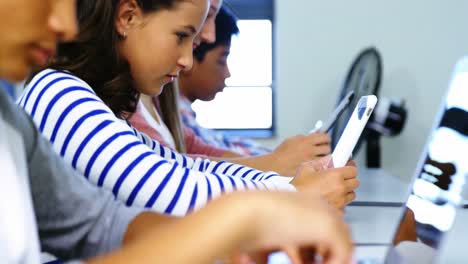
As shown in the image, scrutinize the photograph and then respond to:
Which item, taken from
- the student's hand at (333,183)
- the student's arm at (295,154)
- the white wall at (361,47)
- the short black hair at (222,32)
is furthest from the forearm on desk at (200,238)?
the white wall at (361,47)

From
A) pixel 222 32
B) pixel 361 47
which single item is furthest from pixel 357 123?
pixel 361 47

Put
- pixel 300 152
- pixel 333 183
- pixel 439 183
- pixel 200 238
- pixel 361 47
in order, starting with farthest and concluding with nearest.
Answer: pixel 361 47
pixel 300 152
pixel 333 183
pixel 439 183
pixel 200 238

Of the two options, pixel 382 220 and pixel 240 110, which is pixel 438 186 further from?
pixel 240 110

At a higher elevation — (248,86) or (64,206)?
(64,206)

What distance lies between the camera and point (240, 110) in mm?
3086

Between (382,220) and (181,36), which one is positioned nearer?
(181,36)

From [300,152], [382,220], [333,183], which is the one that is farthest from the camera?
[382,220]

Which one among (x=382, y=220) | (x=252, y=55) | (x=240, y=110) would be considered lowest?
(x=240, y=110)

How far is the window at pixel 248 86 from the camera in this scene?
2980 mm

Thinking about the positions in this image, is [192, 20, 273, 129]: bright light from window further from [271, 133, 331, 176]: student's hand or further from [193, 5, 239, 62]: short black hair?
[271, 133, 331, 176]: student's hand

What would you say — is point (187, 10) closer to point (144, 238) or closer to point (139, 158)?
point (139, 158)

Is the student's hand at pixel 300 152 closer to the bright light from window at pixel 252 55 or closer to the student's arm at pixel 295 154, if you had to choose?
the student's arm at pixel 295 154

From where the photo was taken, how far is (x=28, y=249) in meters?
0.56

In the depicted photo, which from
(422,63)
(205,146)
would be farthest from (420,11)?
(205,146)
